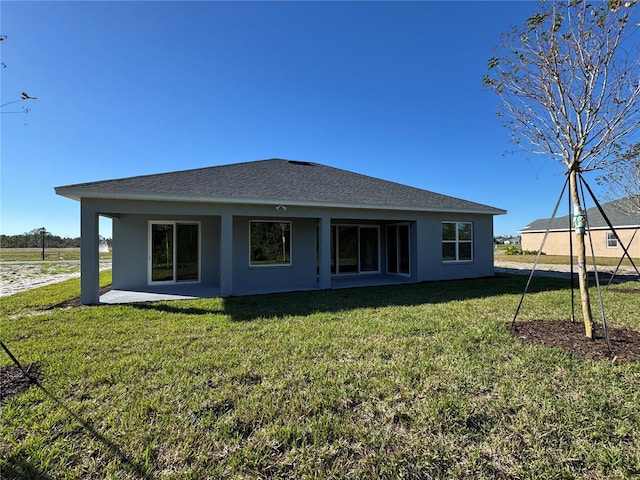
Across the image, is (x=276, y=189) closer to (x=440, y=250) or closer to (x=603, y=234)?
(x=440, y=250)

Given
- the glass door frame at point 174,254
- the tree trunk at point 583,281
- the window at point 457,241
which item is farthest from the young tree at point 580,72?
the glass door frame at point 174,254

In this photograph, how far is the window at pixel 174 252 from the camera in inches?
431

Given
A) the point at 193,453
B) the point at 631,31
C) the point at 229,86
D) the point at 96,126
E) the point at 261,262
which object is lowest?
the point at 193,453

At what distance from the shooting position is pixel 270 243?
11.3 m

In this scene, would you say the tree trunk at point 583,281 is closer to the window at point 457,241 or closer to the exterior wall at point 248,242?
the exterior wall at point 248,242

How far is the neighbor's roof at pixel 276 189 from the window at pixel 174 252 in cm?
196

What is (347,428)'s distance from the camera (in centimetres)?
268

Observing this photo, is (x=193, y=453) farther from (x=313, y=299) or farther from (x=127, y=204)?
(x=127, y=204)

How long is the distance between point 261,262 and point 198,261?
98.1 inches

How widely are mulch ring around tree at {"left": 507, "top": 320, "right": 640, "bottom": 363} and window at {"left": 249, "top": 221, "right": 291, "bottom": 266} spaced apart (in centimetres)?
763

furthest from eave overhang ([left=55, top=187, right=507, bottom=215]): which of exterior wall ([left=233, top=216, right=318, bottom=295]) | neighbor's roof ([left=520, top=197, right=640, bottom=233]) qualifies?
neighbor's roof ([left=520, top=197, right=640, bottom=233])

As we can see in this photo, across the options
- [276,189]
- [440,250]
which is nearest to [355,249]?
[440,250]

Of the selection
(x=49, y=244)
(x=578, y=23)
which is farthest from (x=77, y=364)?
(x=49, y=244)

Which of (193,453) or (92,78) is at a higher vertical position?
→ (92,78)
